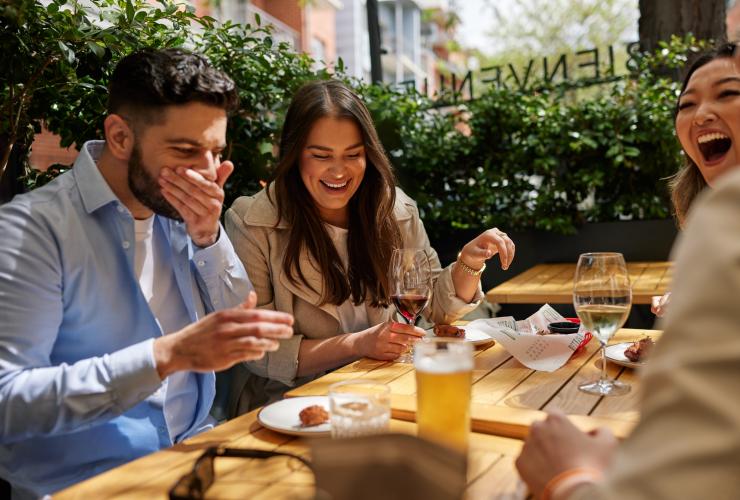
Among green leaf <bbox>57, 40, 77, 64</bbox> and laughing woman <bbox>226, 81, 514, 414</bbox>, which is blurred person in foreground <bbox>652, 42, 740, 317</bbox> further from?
green leaf <bbox>57, 40, 77, 64</bbox>

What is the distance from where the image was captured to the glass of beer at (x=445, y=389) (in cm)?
113

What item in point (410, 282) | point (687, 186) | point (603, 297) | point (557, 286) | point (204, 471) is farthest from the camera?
point (557, 286)

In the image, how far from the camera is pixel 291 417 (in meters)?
1.44

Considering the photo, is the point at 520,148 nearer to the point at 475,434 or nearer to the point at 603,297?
the point at 603,297

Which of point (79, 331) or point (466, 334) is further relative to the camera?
point (466, 334)

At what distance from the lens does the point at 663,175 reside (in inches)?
194

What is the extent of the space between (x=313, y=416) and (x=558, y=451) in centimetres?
55

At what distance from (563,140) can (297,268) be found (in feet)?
10.2

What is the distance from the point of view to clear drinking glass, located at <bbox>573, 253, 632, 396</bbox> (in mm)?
1604

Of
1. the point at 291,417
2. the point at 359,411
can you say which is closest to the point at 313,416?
the point at 291,417

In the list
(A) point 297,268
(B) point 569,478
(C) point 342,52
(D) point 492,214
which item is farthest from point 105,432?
(C) point 342,52

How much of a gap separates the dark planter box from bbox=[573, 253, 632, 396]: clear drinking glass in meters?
3.04

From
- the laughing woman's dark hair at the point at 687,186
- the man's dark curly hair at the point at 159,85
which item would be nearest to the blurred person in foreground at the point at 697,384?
the man's dark curly hair at the point at 159,85

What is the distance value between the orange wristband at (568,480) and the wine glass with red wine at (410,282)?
40.0 inches
